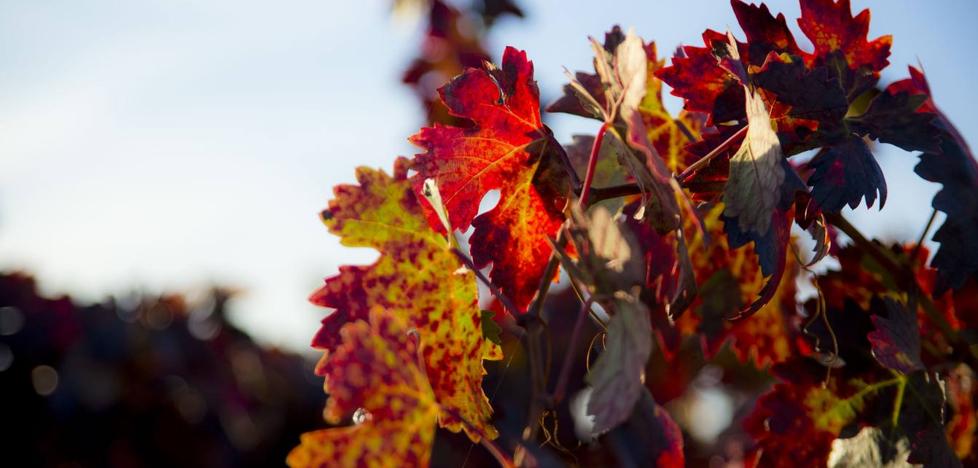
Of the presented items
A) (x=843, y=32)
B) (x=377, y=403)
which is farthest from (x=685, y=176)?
(x=377, y=403)

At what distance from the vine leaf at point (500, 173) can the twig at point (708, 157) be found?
12 centimetres

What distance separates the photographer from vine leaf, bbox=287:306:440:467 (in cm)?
59

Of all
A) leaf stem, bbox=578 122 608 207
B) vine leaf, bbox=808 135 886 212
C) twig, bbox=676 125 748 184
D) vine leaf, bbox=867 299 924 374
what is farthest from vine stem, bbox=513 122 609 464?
vine leaf, bbox=867 299 924 374

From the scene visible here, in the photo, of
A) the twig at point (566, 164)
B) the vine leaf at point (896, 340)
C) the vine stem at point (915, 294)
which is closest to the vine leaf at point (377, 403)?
the twig at point (566, 164)

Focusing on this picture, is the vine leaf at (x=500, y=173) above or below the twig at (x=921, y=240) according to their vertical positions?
above

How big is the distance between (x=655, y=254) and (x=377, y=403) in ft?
1.42

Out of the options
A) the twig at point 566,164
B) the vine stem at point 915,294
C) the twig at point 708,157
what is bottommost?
the vine stem at point 915,294

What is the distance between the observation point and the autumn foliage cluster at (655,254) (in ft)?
1.99

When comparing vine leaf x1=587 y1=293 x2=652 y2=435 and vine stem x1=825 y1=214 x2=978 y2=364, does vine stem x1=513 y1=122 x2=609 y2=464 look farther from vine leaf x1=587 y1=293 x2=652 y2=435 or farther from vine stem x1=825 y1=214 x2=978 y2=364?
vine stem x1=825 y1=214 x2=978 y2=364

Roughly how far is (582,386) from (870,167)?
181cm

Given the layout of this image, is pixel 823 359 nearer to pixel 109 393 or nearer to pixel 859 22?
pixel 859 22

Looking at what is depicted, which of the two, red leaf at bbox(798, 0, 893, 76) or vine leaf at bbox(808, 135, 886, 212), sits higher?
red leaf at bbox(798, 0, 893, 76)

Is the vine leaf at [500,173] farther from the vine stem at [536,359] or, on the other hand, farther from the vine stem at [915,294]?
the vine stem at [915,294]

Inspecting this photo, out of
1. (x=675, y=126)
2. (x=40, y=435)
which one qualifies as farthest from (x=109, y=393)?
(x=675, y=126)
